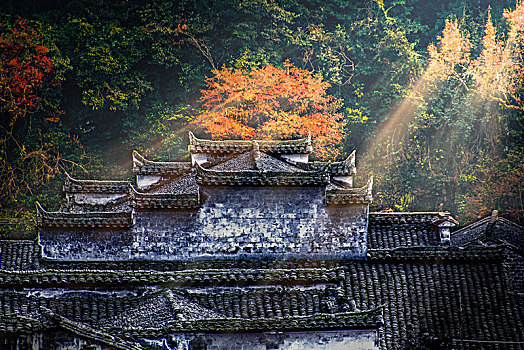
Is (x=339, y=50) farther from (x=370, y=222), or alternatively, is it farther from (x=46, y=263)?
(x=46, y=263)

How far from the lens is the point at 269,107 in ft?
138

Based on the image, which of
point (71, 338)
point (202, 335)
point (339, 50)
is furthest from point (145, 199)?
point (339, 50)

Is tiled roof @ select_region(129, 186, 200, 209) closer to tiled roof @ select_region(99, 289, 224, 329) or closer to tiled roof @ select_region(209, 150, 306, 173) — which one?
tiled roof @ select_region(209, 150, 306, 173)

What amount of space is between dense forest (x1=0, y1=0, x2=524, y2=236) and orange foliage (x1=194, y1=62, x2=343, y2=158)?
0.32ft

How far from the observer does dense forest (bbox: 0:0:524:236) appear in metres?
41.7

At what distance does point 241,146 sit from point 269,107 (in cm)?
1339

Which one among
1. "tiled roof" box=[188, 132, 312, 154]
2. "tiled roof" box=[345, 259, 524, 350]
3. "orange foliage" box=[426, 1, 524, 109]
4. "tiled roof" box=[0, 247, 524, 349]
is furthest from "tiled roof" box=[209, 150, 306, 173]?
"orange foliage" box=[426, 1, 524, 109]

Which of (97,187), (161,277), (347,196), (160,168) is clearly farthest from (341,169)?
(161,277)

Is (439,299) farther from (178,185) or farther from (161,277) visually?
(178,185)

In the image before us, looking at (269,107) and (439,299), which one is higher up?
(269,107)

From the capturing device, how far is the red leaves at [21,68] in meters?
40.8

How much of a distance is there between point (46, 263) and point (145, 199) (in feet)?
11.4

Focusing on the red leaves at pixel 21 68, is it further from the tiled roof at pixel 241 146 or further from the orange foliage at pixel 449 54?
the orange foliage at pixel 449 54

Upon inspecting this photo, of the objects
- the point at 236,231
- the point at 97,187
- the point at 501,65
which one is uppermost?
the point at 501,65
